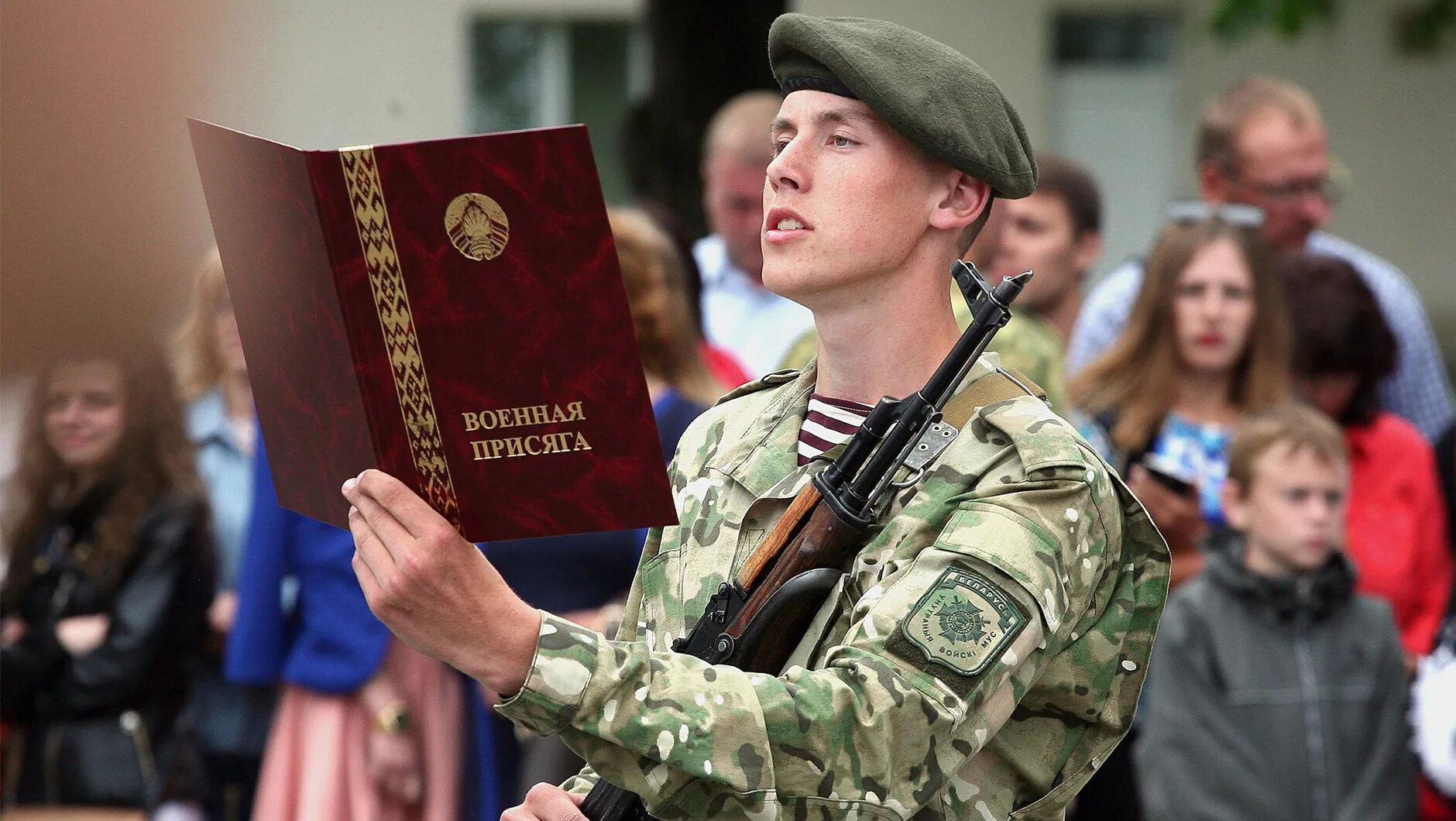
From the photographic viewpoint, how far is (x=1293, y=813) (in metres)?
4.81

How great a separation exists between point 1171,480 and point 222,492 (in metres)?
2.58

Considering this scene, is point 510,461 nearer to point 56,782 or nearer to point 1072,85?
point 56,782

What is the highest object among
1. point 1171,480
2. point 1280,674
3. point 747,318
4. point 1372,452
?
point 747,318

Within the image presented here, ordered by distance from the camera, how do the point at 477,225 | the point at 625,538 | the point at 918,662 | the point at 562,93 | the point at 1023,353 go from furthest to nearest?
the point at 562,93
the point at 625,538
the point at 1023,353
the point at 918,662
the point at 477,225

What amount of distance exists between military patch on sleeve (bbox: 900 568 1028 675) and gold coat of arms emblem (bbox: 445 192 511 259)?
599 millimetres

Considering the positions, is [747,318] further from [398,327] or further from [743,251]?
[398,327]

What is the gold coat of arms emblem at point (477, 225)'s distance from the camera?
196 centimetres

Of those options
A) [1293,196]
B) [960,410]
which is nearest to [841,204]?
[960,410]

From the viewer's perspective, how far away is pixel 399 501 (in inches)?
80.4

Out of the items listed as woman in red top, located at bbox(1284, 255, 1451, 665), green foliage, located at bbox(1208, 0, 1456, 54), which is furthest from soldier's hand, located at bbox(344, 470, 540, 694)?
green foliage, located at bbox(1208, 0, 1456, 54)

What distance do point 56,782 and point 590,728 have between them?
10.8 ft

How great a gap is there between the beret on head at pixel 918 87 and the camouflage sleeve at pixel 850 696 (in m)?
0.45

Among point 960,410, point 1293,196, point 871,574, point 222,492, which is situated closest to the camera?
point 871,574

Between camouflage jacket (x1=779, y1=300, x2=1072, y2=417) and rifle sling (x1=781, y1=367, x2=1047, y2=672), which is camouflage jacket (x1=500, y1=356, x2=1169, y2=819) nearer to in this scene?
rifle sling (x1=781, y1=367, x2=1047, y2=672)
